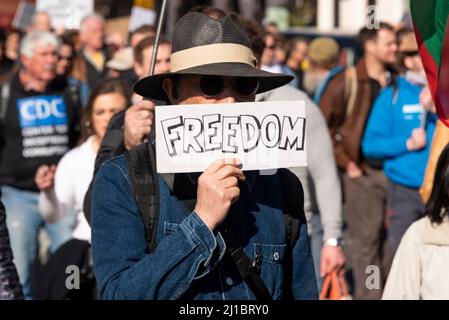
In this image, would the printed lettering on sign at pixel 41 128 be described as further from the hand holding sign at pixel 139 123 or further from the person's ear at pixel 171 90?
the person's ear at pixel 171 90

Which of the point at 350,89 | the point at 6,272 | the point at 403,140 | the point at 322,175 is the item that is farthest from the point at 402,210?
the point at 6,272

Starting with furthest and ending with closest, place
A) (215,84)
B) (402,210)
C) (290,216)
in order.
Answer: (402,210) < (290,216) < (215,84)

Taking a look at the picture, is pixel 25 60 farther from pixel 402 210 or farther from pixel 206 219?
pixel 206 219

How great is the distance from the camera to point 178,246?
10.4ft

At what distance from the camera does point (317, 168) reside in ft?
20.8

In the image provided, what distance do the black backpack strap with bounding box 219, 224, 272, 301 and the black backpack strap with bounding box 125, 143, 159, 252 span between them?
203 millimetres

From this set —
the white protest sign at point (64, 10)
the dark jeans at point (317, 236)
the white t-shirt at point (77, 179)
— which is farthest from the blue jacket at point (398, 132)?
the white protest sign at point (64, 10)

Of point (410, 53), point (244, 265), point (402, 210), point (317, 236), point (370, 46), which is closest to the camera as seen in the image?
point (244, 265)

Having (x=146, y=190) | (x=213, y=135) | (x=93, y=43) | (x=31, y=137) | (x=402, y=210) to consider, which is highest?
(x=213, y=135)

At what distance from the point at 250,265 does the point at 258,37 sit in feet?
8.52

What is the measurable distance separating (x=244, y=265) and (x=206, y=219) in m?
0.21

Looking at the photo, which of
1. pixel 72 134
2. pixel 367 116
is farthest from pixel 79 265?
pixel 367 116

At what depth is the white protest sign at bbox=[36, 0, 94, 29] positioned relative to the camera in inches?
532

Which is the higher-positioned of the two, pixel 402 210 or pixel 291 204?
pixel 291 204
